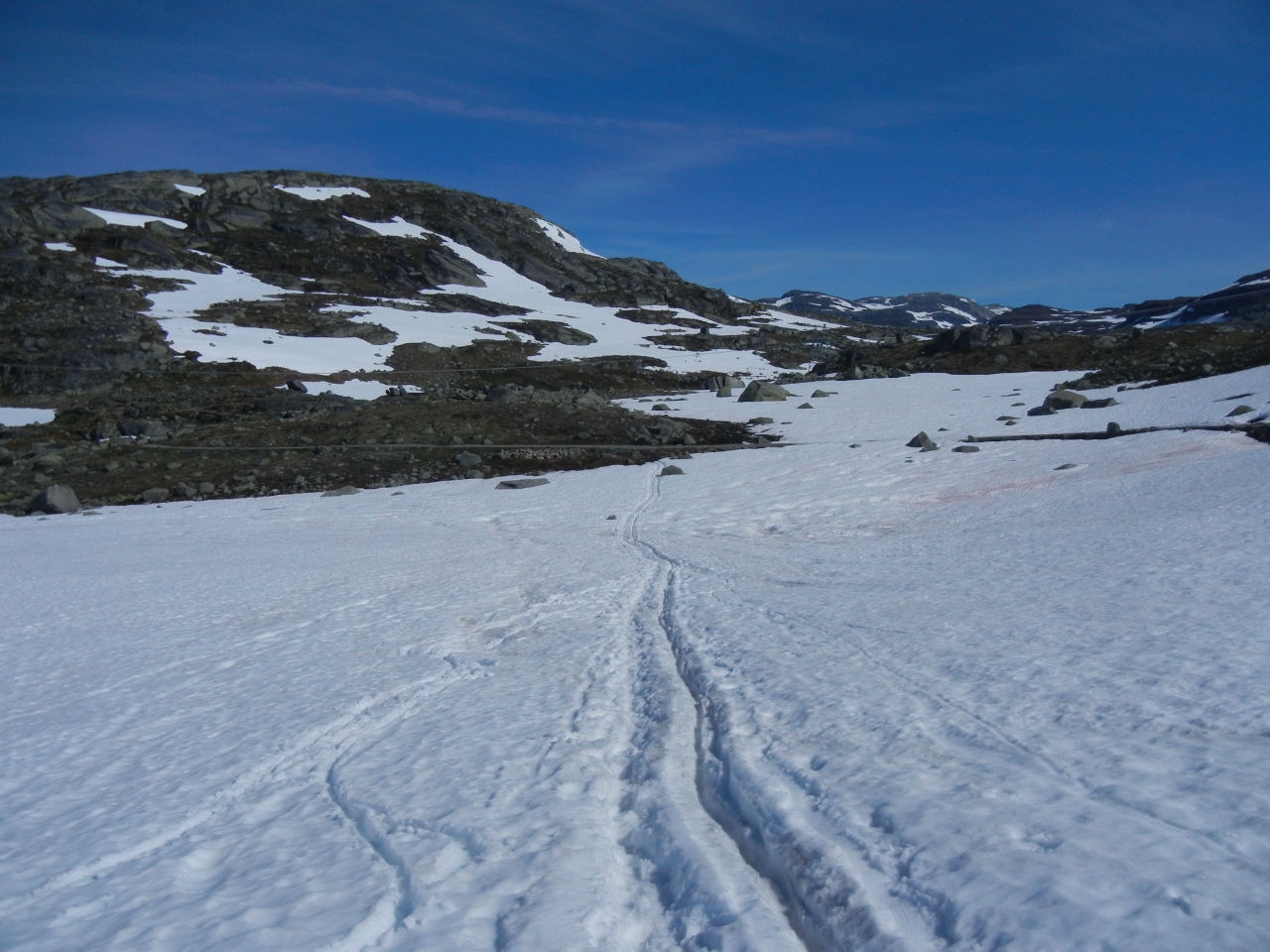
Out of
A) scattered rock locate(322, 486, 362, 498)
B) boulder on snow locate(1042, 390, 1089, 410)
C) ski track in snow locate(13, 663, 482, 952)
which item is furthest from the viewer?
boulder on snow locate(1042, 390, 1089, 410)

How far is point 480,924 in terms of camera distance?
4.43m

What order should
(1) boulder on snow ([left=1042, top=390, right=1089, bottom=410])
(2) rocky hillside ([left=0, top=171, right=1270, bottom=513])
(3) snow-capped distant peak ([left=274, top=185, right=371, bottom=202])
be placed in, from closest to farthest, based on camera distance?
(1) boulder on snow ([left=1042, top=390, right=1089, bottom=410])
(2) rocky hillside ([left=0, top=171, right=1270, bottom=513])
(3) snow-capped distant peak ([left=274, top=185, right=371, bottom=202])

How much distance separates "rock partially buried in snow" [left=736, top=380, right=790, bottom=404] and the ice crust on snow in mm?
82094

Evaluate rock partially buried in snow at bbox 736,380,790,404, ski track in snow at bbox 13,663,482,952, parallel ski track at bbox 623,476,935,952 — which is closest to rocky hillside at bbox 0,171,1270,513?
Answer: rock partially buried in snow at bbox 736,380,790,404

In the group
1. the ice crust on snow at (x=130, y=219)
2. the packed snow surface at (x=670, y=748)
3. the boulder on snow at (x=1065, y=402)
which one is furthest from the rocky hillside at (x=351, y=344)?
the packed snow surface at (x=670, y=748)

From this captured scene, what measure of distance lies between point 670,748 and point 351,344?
6052 centimetres

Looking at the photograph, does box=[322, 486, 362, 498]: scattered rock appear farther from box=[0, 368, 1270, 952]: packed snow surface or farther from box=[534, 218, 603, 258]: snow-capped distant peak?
box=[534, 218, 603, 258]: snow-capped distant peak

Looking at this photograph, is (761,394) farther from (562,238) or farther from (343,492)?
(562,238)

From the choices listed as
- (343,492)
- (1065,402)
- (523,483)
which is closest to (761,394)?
(1065,402)

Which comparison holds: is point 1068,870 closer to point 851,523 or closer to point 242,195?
point 851,523

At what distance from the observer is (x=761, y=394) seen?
41.8 m

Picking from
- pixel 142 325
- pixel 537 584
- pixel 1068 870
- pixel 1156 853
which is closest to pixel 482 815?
pixel 1068 870

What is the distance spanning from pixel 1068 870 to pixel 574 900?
2.82 metres

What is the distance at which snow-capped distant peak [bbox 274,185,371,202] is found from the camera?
115 meters
